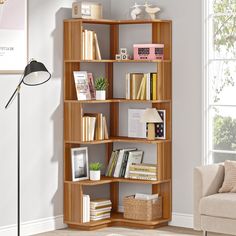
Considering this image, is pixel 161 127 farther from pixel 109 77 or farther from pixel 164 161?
pixel 109 77

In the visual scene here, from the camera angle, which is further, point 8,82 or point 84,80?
point 84,80

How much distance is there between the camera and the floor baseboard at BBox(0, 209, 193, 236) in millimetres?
6711

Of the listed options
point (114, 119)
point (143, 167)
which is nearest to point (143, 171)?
point (143, 167)

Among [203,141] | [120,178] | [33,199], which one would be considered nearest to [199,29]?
[203,141]

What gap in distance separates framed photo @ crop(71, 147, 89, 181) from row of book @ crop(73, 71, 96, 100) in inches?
20.2

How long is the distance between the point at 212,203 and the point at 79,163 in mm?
1556

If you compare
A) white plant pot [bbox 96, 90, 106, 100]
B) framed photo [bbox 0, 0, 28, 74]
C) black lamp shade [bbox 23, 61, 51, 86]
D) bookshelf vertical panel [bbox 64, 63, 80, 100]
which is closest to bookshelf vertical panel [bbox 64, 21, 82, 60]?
bookshelf vertical panel [bbox 64, 63, 80, 100]

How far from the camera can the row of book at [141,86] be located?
718cm

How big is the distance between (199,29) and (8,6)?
180 centimetres

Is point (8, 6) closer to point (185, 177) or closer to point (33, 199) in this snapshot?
point (33, 199)

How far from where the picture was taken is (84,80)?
7.18m

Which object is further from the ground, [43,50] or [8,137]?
[43,50]

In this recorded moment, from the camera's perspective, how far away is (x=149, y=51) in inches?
283

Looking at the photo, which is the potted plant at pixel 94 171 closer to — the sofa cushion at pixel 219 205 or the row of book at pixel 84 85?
the row of book at pixel 84 85
